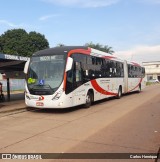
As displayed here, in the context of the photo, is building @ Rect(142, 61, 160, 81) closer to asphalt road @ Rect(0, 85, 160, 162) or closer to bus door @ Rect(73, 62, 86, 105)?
bus door @ Rect(73, 62, 86, 105)

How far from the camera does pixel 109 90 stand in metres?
20.1

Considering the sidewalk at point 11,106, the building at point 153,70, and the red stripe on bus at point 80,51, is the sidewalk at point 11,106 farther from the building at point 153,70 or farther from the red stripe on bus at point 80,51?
the building at point 153,70

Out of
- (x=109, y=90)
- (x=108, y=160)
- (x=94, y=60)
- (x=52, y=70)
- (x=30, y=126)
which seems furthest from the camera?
(x=109, y=90)

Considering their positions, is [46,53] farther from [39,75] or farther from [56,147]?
[56,147]

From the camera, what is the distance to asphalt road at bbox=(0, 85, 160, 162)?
7.50 meters

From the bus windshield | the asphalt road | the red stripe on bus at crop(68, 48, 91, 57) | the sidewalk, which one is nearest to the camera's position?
the asphalt road

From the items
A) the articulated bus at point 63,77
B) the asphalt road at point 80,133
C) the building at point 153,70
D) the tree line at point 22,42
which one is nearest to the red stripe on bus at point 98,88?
the articulated bus at point 63,77

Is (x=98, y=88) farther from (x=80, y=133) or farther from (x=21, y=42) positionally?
(x=21, y=42)

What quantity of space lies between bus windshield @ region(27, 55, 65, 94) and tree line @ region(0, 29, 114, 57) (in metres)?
52.7

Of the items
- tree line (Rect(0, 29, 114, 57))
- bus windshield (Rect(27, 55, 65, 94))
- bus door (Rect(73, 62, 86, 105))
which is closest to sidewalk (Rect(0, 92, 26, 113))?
bus windshield (Rect(27, 55, 65, 94))

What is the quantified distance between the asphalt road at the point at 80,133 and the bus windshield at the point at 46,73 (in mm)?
1377

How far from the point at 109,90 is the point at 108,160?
13.7m

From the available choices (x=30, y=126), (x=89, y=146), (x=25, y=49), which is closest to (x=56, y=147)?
(x=89, y=146)

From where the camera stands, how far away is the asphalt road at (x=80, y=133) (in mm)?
7501
